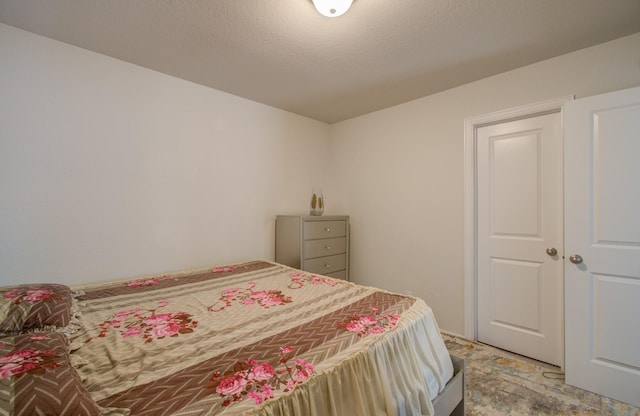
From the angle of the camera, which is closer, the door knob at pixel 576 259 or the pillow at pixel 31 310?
the pillow at pixel 31 310

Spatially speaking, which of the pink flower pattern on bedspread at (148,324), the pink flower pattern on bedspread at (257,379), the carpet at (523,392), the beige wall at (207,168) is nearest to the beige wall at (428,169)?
the beige wall at (207,168)

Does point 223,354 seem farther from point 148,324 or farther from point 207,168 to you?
point 207,168

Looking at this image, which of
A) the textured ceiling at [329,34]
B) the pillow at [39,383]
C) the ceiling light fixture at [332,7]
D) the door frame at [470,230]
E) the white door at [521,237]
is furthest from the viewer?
the door frame at [470,230]

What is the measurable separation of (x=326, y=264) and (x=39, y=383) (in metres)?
2.47

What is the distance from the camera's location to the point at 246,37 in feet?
5.97

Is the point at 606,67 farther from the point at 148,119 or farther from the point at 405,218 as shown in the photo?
the point at 148,119

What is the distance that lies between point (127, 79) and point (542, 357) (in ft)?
13.0

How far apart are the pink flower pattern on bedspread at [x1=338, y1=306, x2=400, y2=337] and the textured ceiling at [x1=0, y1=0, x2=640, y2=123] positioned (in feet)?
5.56

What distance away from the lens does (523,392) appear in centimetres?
178

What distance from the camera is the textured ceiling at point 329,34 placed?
61.1 inches

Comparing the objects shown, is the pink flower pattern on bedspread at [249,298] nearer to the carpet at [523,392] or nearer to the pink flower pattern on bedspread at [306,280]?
the pink flower pattern on bedspread at [306,280]

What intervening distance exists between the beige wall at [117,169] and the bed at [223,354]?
17.6 inches

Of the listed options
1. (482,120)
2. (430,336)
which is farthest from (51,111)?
(482,120)

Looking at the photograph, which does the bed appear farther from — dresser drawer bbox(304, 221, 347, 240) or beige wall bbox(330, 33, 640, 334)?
beige wall bbox(330, 33, 640, 334)
